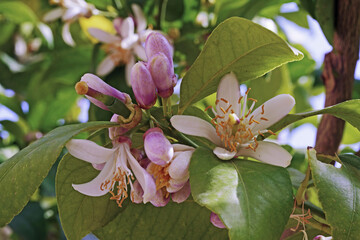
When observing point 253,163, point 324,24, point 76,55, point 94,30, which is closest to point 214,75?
point 253,163

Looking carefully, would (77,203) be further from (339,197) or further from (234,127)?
(339,197)

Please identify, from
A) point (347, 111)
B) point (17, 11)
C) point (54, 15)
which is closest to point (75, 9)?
point (54, 15)

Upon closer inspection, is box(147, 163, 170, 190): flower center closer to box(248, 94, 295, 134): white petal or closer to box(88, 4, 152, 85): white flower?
box(248, 94, 295, 134): white petal

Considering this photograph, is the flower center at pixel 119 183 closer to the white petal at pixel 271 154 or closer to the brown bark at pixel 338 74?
the white petal at pixel 271 154

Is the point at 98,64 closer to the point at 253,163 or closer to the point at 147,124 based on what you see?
the point at 147,124

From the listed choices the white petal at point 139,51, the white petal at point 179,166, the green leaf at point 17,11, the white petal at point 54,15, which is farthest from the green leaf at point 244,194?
the green leaf at point 17,11

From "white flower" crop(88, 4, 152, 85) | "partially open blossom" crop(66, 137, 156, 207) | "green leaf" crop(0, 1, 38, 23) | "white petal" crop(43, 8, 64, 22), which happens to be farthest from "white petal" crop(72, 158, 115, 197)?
"green leaf" crop(0, 1, 38, 23)
